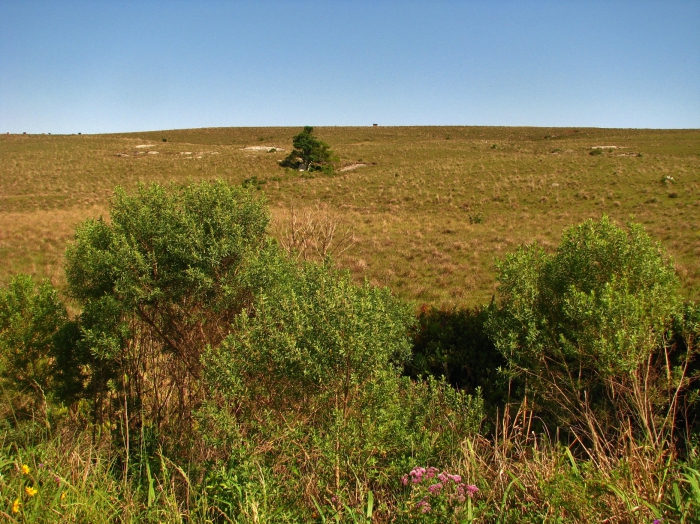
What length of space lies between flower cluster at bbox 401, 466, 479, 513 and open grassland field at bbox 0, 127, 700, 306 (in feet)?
23.7

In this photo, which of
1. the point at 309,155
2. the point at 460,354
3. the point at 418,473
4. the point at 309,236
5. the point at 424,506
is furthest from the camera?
the point at 309,155

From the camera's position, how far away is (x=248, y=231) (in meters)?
8.17

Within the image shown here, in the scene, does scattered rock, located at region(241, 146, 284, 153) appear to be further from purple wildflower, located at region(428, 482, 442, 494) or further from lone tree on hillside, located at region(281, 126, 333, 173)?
purple wildflower, located at region(428, 482, 442, 494)

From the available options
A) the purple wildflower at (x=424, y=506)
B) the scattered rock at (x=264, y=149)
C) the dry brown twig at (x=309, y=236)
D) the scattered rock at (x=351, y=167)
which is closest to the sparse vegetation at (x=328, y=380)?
the purple wildflower at (x=424, y=506)

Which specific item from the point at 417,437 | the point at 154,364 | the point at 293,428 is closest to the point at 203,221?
the point at 154,364

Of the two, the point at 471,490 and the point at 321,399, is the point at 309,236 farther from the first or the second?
the point at 471,490

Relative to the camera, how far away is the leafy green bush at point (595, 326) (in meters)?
6.18

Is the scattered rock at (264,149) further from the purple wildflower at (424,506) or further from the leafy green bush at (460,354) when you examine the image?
the purple wildflower at (424,506)

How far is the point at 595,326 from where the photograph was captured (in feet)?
21.4

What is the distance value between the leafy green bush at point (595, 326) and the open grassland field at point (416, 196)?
4685mm

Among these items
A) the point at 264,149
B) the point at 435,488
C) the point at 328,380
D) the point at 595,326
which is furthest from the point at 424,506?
the point at 264,149

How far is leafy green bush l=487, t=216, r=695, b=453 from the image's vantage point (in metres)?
6.18

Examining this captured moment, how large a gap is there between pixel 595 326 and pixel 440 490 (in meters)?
4.55

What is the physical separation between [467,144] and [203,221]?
62572mm
